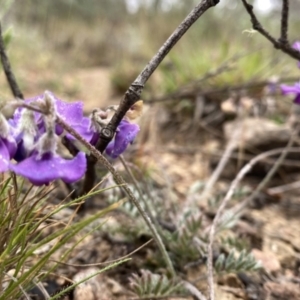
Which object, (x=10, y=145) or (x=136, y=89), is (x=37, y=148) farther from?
(x=136, y=89)

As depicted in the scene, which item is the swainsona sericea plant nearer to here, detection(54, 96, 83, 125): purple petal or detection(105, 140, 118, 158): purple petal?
detection(54, 96, 83, 125): purple petal

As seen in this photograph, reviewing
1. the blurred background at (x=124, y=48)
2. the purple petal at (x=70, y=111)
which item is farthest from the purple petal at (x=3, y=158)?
the blurred background at (x=124, y=48)

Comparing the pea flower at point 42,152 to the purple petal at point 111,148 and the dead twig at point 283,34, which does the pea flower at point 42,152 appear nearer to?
the purple petal at point 111,148

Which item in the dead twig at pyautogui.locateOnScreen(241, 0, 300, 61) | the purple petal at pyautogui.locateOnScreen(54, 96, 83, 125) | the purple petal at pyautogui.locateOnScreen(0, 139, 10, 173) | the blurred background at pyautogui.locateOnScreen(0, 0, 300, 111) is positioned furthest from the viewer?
the blurred background at pyautogui.locateOnScreen(0, 0, 300, 111)

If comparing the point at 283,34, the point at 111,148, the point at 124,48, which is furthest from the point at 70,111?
the point at 124,48

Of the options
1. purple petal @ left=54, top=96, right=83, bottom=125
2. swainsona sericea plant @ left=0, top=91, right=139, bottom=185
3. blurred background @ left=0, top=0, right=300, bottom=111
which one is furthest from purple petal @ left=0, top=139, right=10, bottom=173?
blurred background @ left=0, top=0, right=300, bottom=111
